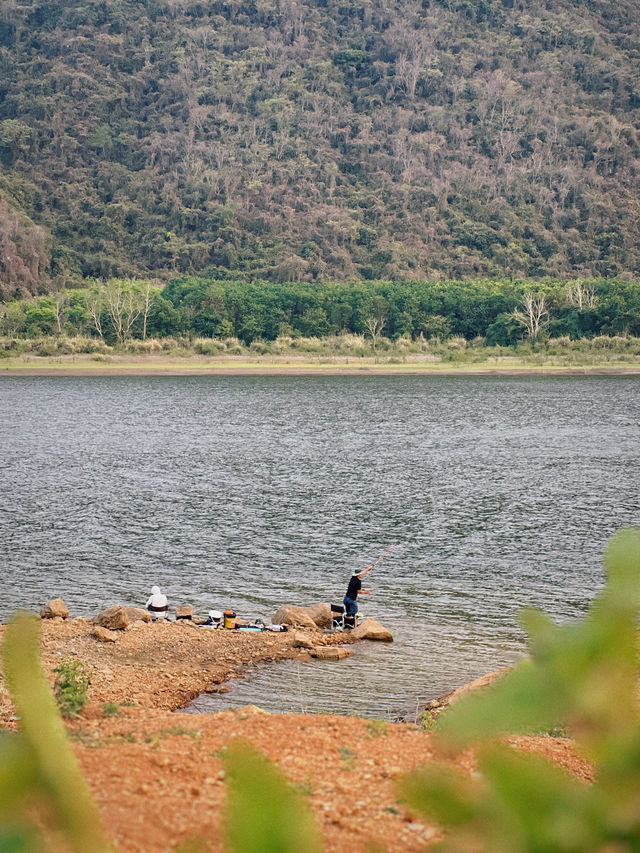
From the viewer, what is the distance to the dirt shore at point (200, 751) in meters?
1.78

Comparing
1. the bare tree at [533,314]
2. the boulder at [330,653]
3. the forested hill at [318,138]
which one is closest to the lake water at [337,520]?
the boulder at [330,653]

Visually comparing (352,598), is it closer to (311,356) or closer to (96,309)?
(311,356)

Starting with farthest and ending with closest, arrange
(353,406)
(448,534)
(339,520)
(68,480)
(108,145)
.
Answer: (108,145), (353,406), (68,480), (339,520), (448,534)

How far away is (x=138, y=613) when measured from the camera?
535 inches

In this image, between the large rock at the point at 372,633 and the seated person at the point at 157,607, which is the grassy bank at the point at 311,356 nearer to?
the seated person at the point at 157,607

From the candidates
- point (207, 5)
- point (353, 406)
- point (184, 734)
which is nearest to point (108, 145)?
point (207, 5)

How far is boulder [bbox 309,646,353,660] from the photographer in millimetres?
12117

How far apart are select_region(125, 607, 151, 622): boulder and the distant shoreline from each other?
64.3m

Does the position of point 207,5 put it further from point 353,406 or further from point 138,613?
point 138,613

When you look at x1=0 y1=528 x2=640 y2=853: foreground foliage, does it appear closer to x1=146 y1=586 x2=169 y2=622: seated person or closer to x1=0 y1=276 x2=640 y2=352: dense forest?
x1=146 y1=586 x2=169 y2=622: seated person

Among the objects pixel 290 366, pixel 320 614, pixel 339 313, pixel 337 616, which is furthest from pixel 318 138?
pixel 337 616

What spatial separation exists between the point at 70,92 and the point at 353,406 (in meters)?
122

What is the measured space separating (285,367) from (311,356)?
4122 millimetres

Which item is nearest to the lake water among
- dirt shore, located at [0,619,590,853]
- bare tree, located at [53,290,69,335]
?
dirt shore, located at [0,619,590,853]
